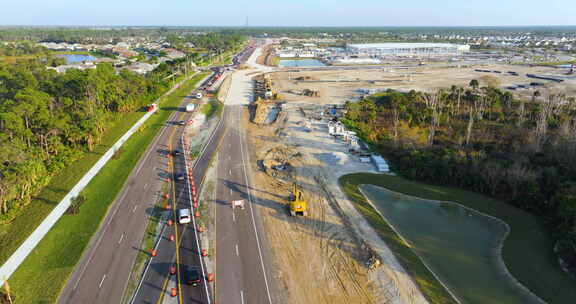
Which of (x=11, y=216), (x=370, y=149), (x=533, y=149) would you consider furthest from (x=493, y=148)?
(x=11, y=216)

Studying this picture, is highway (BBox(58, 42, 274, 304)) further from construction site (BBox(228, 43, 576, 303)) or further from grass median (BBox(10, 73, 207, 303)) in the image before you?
construction site (BBox(228, 43, 576, 303))

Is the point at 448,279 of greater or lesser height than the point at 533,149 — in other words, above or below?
below

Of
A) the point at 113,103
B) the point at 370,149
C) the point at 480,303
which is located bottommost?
the point at 480,303

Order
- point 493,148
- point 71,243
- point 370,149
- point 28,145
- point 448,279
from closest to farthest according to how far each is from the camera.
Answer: point 448,279
point 71,243
point 28,145
point 493,148
point 370,149

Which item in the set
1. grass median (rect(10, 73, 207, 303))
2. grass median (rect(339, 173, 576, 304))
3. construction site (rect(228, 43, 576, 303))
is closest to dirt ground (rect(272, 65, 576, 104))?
construction site (rect(228, 43, 576, 303))

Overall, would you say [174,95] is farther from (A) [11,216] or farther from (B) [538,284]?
(B) [538,284]

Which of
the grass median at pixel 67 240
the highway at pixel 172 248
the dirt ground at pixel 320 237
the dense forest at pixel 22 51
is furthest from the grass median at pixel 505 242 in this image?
the dense forest at pixel 22 51

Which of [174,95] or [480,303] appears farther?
[174,95]
